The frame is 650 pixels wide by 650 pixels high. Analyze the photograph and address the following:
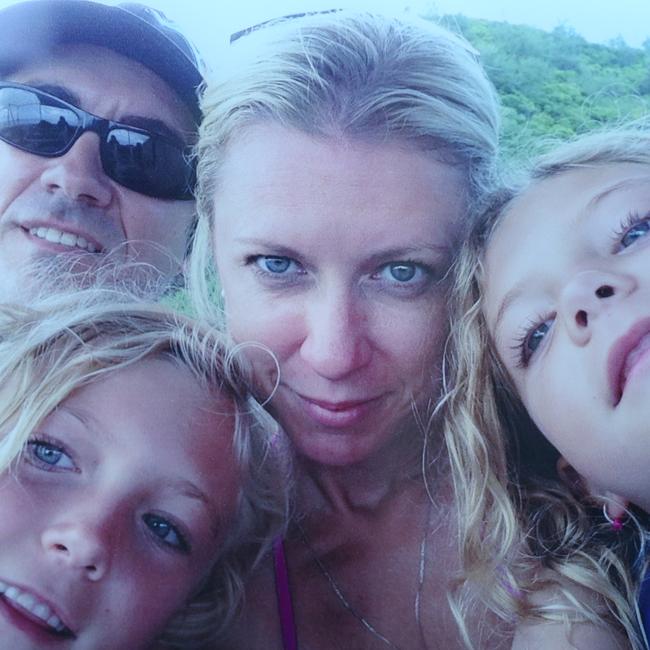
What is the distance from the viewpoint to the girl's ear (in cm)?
101

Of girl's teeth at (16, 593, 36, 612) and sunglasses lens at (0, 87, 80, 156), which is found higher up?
sunglasses lens at (0, 87, 80, 156)

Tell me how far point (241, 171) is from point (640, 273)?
49 cm

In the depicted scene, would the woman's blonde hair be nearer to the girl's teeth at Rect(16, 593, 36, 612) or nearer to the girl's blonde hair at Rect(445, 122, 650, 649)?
the girl's blonde hair at Rect(445, 122, 650, 649)

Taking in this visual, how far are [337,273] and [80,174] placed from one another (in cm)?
42

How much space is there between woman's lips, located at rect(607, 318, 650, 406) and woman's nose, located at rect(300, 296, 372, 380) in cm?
28

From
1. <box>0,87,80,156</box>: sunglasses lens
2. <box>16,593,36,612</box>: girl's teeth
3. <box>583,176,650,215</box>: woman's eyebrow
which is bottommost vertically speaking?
<box>16,593,36,612</box>: girl's teeth

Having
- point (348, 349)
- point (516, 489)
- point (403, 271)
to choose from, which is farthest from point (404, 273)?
point (516, 489)

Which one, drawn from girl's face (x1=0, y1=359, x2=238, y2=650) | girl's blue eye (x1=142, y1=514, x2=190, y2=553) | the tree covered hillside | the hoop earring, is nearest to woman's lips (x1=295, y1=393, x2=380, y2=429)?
girl's face (x1=0, y1=359, x2=238, y2=650)

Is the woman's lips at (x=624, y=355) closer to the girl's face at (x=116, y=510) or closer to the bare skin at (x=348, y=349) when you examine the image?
the bare skin at (x=348, y=349)

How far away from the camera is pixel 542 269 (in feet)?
3.16

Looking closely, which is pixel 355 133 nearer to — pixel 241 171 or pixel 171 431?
pixel 241 171

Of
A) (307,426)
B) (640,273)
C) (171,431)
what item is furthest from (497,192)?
(171,431)

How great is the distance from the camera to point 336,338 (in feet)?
3.15

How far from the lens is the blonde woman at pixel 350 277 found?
97cm
